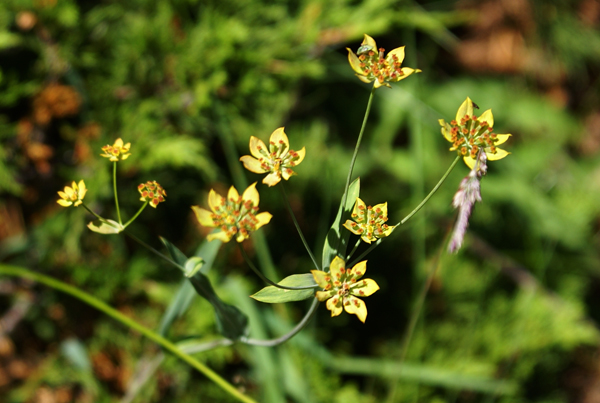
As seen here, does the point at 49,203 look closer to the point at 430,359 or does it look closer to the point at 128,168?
the point at 128,168

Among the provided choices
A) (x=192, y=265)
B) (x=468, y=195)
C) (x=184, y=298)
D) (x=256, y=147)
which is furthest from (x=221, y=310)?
(x=468, y=195)

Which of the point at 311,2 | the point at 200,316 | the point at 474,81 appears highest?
the point at 311,2

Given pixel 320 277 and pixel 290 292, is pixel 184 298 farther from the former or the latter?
pixel 320 277

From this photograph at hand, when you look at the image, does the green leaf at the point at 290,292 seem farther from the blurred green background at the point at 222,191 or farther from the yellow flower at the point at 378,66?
the blurred green background at the point at 222,191

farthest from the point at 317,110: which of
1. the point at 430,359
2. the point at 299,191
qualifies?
→ the point at 430,359

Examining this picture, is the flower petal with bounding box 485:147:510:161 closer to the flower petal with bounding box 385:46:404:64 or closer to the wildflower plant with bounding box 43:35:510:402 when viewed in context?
the wildflower plant with bounding box 43:35:510:402
